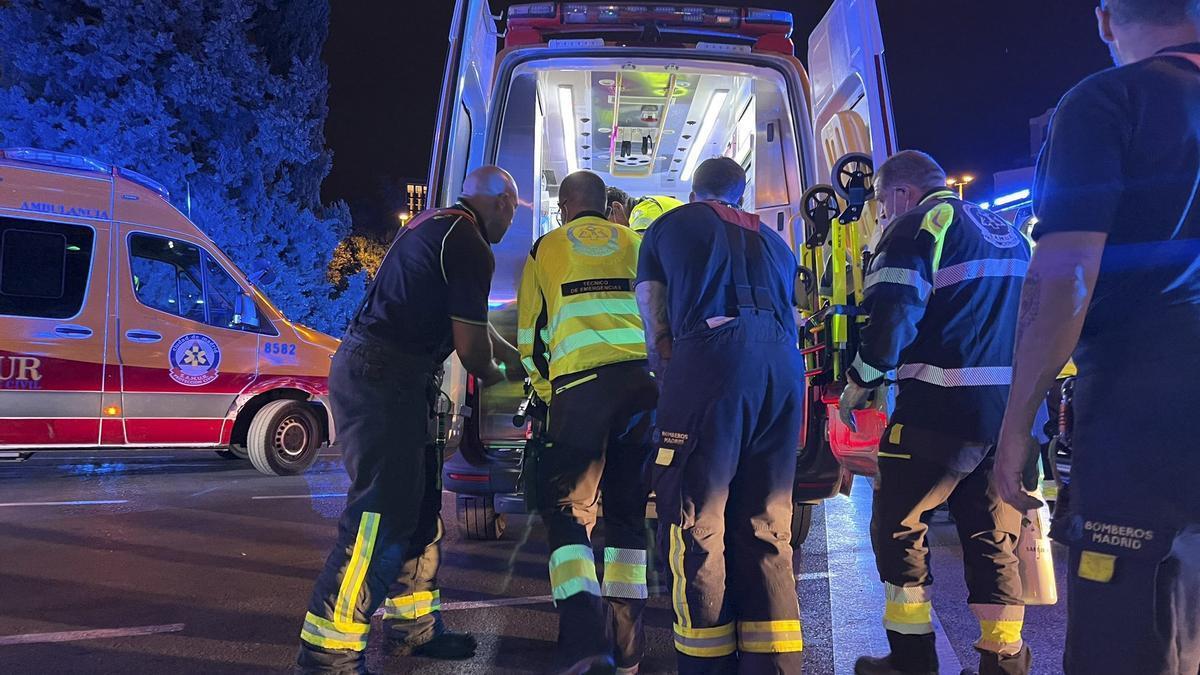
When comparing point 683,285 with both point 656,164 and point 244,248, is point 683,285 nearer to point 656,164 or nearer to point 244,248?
point 656,164

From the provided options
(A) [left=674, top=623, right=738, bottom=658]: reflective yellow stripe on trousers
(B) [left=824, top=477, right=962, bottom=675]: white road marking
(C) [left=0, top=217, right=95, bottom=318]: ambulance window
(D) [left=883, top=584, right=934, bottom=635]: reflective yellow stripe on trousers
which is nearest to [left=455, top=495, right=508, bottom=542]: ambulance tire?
(B) [left=824, top=477, right=962, bottom=675]: white road marking

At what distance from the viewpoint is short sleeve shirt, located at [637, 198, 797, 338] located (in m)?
2.51

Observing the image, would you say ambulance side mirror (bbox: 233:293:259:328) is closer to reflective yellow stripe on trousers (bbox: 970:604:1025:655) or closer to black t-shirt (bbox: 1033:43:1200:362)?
reflective yellow stripe on trousers (bbox: 970:604:1025:655)

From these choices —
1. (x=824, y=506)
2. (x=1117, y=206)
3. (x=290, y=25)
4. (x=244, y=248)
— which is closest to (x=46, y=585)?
(x=1117, y=206)

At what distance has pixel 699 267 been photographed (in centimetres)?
252

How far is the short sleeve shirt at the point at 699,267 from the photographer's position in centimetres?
251

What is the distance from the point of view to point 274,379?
25.1 feet

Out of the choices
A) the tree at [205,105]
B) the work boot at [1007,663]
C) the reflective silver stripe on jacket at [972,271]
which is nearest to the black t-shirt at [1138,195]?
the reflective silver stripe on jacket at [972,271]

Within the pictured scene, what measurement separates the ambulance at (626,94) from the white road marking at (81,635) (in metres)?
1.40

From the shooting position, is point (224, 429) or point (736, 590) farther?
point (224, 429)

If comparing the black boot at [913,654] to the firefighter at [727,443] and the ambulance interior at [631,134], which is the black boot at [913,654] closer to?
the firefighter at [727,443]

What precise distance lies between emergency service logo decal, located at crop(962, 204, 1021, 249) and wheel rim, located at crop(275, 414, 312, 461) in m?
6.81

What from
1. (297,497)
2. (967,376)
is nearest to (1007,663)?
(967,376)

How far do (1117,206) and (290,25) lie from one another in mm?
18952
